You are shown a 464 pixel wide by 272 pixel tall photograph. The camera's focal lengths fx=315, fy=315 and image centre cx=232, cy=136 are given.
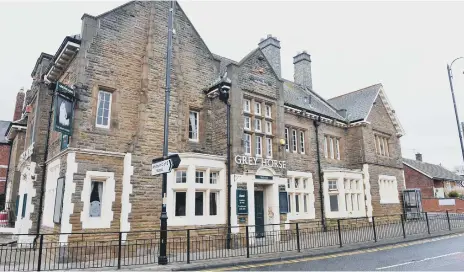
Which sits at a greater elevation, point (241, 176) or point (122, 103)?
point (122, 103)

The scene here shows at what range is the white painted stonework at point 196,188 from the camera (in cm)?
1285

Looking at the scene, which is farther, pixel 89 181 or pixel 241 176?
pixel 241 176

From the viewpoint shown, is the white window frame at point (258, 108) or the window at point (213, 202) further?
the white window frame at point (258, 108)

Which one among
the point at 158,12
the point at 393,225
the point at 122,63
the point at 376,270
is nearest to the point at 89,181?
the point at 122,63

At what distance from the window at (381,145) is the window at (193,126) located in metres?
15.5

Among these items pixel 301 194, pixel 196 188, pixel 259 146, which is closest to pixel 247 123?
pixel 259 146

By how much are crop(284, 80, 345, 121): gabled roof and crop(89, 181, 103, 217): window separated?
12.5 meters

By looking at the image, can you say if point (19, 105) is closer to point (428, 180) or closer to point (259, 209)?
point (259, 209)

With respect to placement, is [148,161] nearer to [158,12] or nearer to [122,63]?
[122,63]

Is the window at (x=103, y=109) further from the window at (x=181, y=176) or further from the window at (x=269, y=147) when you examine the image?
the window at (x=269, y=147)

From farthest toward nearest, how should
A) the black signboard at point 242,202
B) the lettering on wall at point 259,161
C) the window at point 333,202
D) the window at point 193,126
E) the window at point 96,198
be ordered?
1. the window at point 333,202
2. the window at point 193,126
3. the lettering on wall at point 259,161
4. the black signboard at point 242,202
5. the window at point 96,198

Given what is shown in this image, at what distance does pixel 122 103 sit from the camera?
13.1 metres

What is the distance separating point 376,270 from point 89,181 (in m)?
9.70

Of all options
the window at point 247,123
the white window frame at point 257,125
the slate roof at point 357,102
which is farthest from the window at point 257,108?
the slate roof at point 357,102
